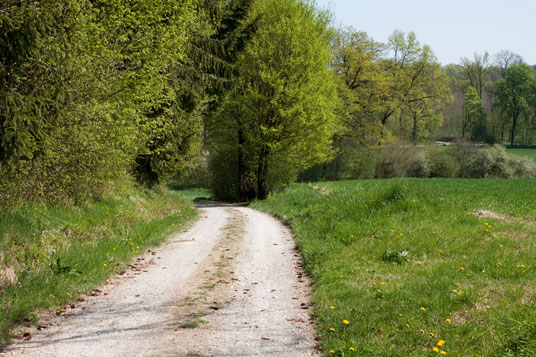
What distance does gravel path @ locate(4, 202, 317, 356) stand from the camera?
4832 mm

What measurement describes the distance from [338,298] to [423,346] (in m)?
1.96

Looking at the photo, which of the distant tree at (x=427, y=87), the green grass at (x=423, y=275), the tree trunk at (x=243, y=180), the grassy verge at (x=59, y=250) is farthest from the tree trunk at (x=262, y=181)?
the distant tree at (x=427, y=87)

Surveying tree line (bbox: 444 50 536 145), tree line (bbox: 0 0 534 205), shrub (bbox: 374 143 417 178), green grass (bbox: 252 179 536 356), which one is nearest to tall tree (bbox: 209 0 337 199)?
tree line (bbox: 0 0 534 205)

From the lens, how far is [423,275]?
6.84 meters

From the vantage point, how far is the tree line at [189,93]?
690 centimetres

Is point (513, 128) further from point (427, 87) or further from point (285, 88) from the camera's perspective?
point (285, 88)

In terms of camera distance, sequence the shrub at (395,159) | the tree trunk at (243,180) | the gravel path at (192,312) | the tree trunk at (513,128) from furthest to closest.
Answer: the tree trunk at (513,128) < the shrub at (395,159) < the tree trunk at (243,180) < the gravel path at (192,312)

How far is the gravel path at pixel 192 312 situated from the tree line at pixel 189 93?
2.78 metres

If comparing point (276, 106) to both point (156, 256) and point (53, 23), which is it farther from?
point (53, 23)

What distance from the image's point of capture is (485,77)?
7212cm

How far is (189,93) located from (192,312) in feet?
41.8

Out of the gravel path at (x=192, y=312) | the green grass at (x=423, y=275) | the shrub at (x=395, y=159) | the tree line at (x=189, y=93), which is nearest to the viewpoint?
the green grass at (x=423, y=275)

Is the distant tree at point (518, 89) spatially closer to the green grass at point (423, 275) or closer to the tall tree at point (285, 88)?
the tall tree at point (285, 88)

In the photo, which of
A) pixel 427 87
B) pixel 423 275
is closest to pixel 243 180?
pixel 423 275
